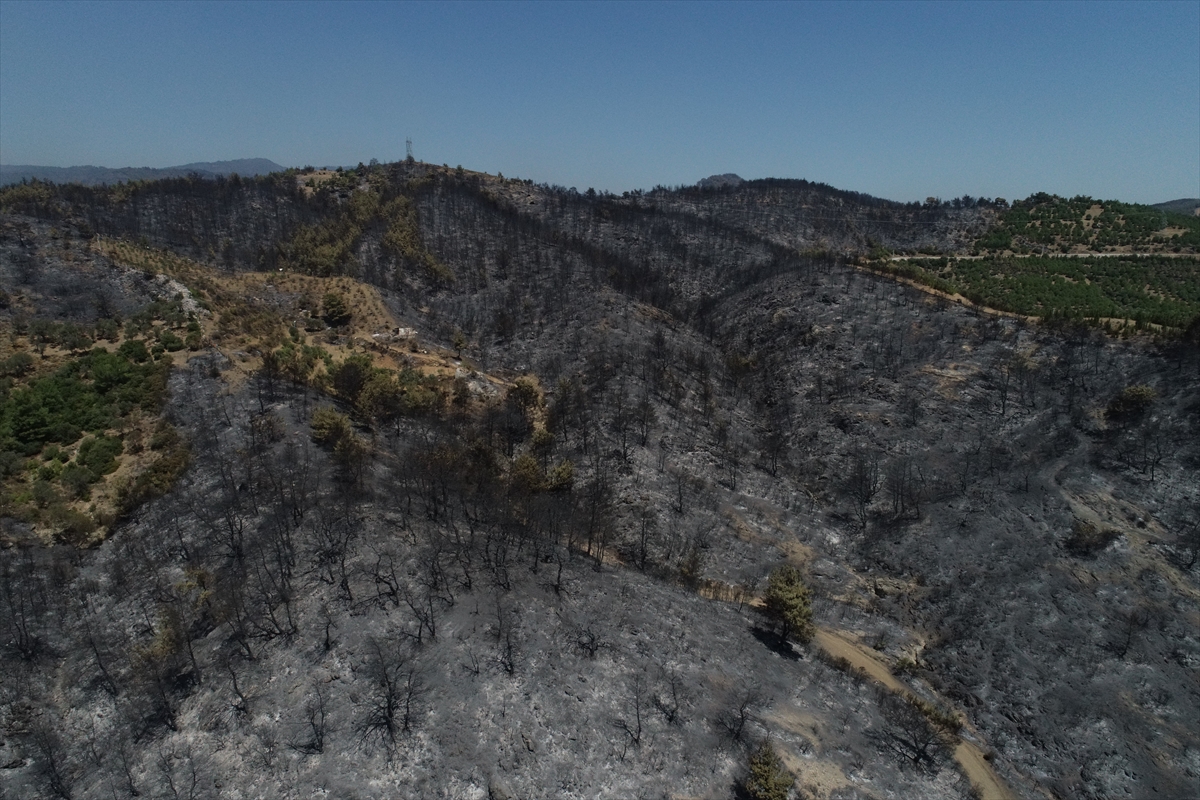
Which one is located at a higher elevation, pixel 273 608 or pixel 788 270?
pixel 788 270

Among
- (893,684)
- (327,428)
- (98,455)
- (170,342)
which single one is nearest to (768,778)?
(893,684)

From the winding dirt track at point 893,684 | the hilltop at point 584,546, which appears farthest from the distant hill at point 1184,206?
the winding dirt track at point 893,684

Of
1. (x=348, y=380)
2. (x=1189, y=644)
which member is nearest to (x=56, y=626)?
(x=348, y=380)

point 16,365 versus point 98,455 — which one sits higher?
point 16,365

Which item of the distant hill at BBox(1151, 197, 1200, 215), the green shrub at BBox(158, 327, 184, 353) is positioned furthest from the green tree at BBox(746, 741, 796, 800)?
the distant hill at BBox(1151, 197, 1200, 215)

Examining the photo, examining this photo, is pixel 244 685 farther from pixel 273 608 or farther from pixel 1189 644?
pixel 1189 644

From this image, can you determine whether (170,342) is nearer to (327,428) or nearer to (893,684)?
(327,428)
